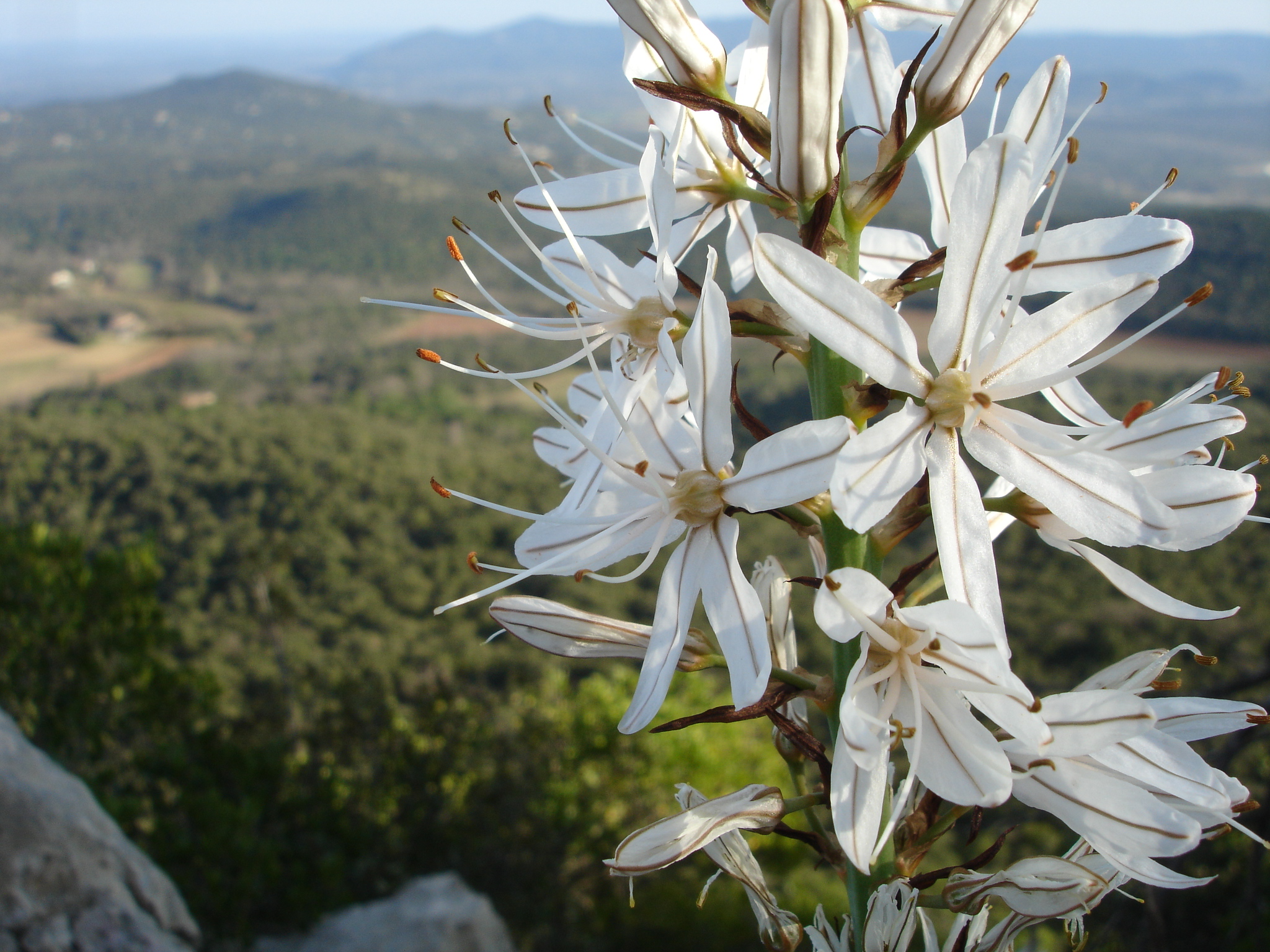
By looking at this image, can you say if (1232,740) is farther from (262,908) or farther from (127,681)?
(127,681)

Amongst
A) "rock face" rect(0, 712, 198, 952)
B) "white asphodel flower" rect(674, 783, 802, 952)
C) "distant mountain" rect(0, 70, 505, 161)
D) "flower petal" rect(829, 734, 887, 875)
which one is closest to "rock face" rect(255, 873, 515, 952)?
"rock face" rect(0, 712, 198, 952)

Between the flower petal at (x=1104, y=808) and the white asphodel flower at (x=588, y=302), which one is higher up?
the white asphodel flower at (x=588, y=302)

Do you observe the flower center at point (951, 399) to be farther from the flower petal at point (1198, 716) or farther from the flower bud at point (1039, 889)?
the flower bud at point (1039, 889)

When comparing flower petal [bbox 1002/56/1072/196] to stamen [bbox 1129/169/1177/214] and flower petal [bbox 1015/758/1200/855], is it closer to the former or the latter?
stamen [bbox 1129/169/1177/214]

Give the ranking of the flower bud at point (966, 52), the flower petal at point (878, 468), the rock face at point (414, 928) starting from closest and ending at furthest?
the flower petal at point (878, 468)
the flower bud at point (966, 52)
the rock face at point (414, 928)

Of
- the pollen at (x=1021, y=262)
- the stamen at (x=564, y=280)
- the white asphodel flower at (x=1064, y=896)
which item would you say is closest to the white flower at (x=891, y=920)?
the white asphodel flower at (x=1064, y=896)

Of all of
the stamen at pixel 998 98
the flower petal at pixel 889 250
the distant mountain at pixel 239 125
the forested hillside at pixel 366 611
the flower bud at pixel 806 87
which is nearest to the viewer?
the flower bud at pixel 806 87

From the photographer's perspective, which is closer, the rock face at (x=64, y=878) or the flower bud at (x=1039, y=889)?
the flower bud at (x=1039, y=889)

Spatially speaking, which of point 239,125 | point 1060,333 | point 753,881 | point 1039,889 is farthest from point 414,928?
point 239,125

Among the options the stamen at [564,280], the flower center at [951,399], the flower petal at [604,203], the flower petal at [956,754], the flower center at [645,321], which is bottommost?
the flower petal at [956,754]
